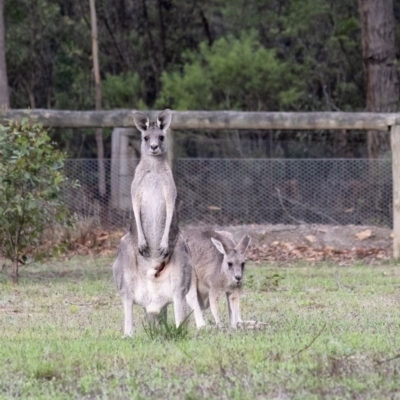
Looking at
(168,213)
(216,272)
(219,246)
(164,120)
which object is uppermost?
(164,120)

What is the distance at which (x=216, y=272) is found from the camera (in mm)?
8977

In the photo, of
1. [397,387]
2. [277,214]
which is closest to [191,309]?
[397,387]

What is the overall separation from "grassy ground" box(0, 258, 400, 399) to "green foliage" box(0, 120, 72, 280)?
1.49 m

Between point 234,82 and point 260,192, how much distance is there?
24.2 feet

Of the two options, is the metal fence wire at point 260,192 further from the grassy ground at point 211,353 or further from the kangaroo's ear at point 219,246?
the kangaroo's ear at point 219,246

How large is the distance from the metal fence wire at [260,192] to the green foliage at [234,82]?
6.72 m

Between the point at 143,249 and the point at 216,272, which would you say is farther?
the point at 216,272

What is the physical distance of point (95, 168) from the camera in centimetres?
1644

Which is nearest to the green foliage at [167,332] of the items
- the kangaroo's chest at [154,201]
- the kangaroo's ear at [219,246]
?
the kangaroo's chest at [154,201]

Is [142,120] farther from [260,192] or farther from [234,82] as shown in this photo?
[234,82]

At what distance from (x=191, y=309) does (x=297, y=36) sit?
19502mm

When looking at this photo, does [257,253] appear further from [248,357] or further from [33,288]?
[248,357]

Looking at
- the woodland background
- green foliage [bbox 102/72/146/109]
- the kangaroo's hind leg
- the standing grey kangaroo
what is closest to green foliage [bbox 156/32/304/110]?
the woodland background

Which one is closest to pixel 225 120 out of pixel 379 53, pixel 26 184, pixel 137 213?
pixel 26 184
